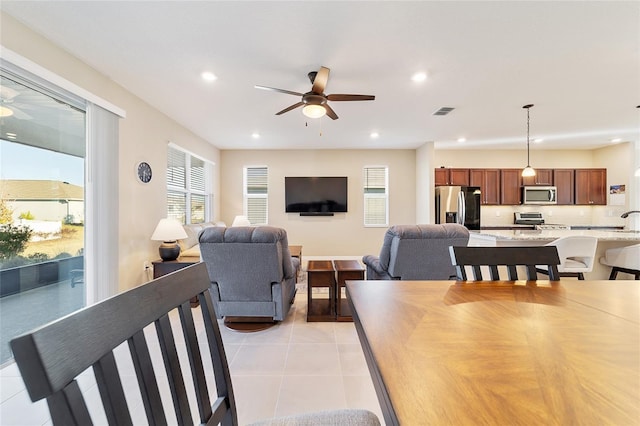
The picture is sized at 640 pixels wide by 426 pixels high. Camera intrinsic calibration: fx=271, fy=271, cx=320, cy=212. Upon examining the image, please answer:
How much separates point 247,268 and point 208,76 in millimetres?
2067

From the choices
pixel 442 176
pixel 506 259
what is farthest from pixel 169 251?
pixel 442 176


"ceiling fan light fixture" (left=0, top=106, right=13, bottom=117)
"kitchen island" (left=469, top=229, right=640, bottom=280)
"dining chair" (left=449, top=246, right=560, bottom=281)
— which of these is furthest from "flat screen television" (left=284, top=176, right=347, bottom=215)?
"dining chair" (left=449, top=246, right=560, bottom=281)

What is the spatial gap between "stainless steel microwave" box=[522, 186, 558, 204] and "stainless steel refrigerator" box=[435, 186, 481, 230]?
1212mm

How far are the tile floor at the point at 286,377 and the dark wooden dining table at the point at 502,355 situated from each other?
1.06 metres

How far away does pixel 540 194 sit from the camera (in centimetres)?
586

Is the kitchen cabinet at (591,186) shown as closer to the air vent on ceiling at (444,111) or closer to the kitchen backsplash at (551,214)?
the kitchen backsplash at (551,214)

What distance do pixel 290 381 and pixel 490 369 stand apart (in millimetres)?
→ 1644

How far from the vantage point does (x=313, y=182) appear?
6281 mm

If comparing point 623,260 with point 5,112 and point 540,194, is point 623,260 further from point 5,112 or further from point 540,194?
point 5,112

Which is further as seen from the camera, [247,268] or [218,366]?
[247,268]

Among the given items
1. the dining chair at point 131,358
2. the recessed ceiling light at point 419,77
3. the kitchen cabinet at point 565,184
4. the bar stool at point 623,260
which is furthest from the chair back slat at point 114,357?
the kitchen cabinet at point 565,184

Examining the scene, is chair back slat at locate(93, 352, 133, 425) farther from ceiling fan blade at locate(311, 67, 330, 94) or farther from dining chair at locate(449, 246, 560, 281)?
ceiling fan blade at locate(311, 67, 330, 94)

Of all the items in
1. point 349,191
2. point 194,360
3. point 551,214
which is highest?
point 349,191

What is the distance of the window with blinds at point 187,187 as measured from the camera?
14.5 ft
